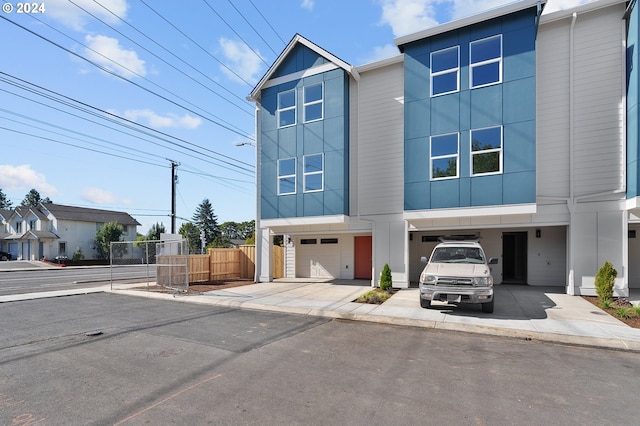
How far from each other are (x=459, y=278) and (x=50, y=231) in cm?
5019

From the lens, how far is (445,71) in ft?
40.7

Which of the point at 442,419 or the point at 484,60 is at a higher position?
the point at 484,60

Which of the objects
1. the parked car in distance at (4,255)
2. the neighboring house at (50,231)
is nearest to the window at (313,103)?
the neighboring house at (50,231)

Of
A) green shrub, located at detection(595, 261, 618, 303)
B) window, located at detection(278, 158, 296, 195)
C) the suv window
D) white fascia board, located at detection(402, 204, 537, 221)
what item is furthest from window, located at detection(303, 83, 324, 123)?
green shrub, located at detection(595, 261, 618, 303)

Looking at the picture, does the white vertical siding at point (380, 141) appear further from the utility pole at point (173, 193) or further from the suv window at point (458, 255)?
the utility pole at point (173, 193)

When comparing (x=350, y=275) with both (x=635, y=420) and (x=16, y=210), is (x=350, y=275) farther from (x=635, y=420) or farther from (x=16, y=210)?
(x=16, y=210)

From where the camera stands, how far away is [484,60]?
38.7 ft

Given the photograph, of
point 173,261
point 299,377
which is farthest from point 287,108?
point 299,377

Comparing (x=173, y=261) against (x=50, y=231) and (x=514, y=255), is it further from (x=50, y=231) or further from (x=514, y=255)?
(x=50, y=231)

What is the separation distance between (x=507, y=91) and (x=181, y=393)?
12655mm

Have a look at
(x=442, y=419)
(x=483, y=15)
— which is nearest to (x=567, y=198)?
(x=483, y=15)

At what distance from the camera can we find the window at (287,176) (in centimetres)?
1512

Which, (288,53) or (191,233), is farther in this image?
(191,233)

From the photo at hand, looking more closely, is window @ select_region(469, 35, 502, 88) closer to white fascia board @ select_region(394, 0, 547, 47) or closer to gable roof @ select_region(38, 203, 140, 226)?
white fascia board @ select_region(394, 0, 547, 47)
